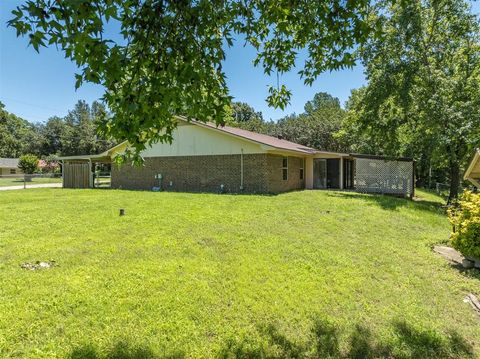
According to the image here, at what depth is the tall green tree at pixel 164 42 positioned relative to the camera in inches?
90.0

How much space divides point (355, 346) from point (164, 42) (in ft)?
12.2

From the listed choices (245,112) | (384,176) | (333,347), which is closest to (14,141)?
(245,112)

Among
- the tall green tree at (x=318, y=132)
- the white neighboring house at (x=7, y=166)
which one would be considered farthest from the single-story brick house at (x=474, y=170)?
the white neighboring house at (x=7, y=166)

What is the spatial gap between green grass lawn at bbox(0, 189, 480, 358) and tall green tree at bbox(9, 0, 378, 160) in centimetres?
214

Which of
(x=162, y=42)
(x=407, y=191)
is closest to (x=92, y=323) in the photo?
(x=162, y=42)

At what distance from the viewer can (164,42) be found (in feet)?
9.80

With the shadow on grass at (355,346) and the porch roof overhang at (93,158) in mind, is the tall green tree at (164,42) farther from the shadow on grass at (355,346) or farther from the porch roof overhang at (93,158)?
the porch roof overhang at (93,158)

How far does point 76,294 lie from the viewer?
409 centimetres

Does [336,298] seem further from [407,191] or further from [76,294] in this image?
[407,191]

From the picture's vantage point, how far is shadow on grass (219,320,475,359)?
3.20 m

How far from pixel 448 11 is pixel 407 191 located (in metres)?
9.48

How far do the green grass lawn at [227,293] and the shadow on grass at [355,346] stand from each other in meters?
0.01

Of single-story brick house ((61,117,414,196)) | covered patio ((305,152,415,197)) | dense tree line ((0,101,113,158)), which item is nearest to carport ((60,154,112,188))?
single-story brick house ((61,117,414,196))

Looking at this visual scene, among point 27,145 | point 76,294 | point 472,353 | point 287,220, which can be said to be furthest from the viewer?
point 27,145
